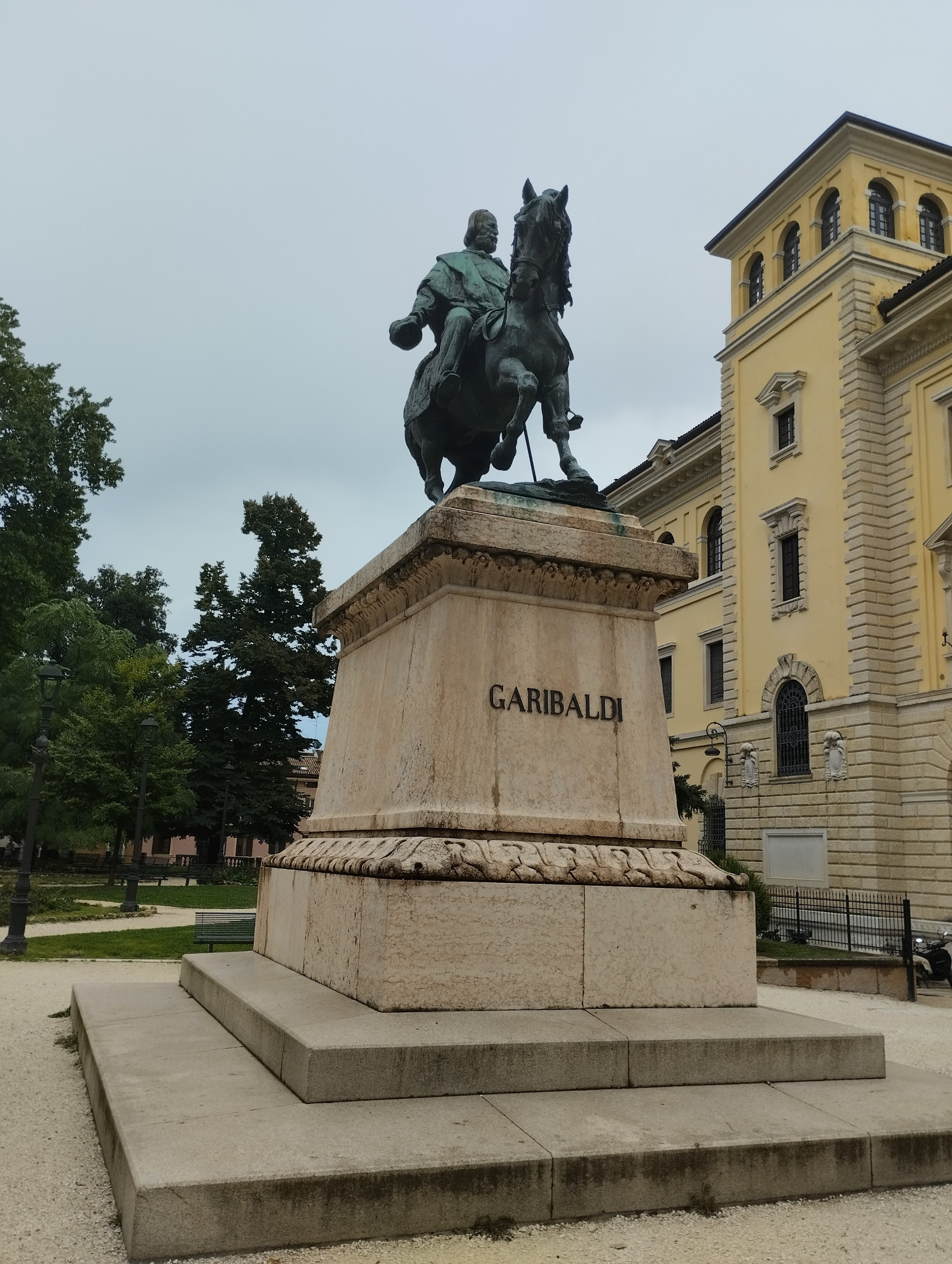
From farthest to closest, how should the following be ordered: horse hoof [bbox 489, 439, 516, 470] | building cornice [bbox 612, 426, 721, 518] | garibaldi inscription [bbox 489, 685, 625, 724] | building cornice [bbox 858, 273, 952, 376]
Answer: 1. building cornice [bbox 612, 426, 721, 518]
2. building cornice [bbox 858, 273, 952, 376]
3. horse hoof [bbox 489, 439, 516, 470]
4. garibaldi inscription [bbox 489, 685, 625, 724]

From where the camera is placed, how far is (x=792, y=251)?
34.3 m

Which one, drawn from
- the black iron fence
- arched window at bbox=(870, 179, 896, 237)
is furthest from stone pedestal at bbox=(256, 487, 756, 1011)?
arched window at bbox=(870, 179, 896, 237)

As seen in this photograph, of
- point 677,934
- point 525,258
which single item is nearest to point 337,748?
point 677,934

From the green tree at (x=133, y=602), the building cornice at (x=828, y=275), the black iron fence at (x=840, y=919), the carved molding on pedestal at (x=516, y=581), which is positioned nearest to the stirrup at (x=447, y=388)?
the carved molding on pedestal at (x=516, y=581)

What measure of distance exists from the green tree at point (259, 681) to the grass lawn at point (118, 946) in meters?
24.4

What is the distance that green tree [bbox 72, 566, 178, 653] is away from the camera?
6906 cm

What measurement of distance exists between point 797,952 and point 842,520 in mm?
15604

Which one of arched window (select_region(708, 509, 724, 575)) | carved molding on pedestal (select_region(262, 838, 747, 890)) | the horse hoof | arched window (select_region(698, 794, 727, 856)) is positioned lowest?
carved molding on pedestal (select_region(262, 838, 747, 890))

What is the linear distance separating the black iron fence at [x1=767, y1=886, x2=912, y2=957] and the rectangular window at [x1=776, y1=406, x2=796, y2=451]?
46.4 ft

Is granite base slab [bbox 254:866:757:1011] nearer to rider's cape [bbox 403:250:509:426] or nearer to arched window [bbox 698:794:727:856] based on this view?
rider's cape [bbox 403:250:509:426]

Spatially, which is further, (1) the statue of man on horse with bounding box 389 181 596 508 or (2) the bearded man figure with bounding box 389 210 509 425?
(2) the bearded man figure with bounding box 389 210 509 425

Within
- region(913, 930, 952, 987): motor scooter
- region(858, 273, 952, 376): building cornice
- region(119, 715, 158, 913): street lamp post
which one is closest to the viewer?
region(913, 930, 952, 987): motor scooter

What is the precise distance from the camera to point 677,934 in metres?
5.32

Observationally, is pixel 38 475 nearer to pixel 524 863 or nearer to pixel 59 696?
pixel 59 696
